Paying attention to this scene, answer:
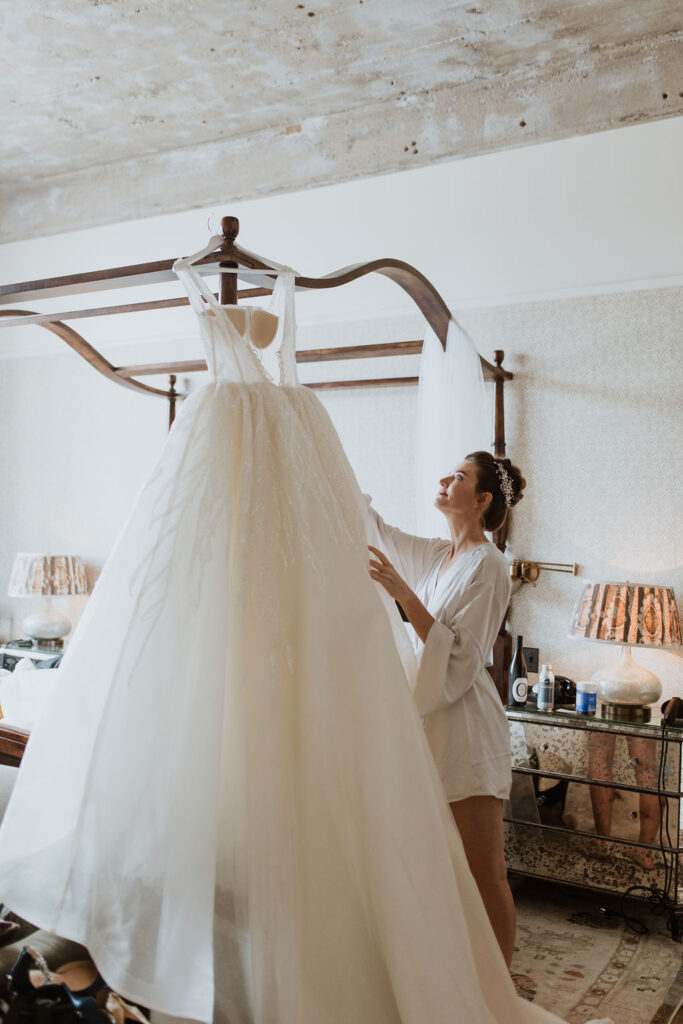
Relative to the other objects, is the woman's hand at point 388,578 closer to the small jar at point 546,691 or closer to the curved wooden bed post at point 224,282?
the curved wooden bed post at point 224,282

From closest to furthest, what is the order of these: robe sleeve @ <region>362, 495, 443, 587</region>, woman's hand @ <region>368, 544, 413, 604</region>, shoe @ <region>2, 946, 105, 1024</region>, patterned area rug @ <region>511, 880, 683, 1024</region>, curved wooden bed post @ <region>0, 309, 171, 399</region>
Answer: shoe @ <region>2, 946, 105, 1024</region>
woman's hand @ <region>368, 544, 413, 604</region>
patterned area rug @ <region>511, 880, 683, 1024</region>
robe sleeve @ <region>362, 495, 443, 587</region>
curved wooden bed post @ <region>0, 309, 171, 399</region>

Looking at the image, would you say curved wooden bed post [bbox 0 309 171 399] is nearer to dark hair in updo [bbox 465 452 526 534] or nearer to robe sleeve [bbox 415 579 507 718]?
dark hair in updo [bbox 465 452 526 534]

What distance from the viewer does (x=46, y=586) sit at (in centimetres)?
435

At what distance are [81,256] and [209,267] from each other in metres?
3.34

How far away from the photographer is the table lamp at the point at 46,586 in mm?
4336

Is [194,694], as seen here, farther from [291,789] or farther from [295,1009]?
[295,1009]

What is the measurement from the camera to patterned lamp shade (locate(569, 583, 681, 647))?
301 cm

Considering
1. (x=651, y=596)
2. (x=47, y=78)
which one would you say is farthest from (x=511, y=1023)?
(x=47, y=78)

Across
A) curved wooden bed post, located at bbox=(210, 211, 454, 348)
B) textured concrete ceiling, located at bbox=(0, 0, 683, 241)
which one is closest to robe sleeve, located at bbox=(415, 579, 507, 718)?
curved wooden bed post, located at bbox=(210, 211, 454, 348)

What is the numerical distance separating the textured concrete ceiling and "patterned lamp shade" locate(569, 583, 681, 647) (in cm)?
191

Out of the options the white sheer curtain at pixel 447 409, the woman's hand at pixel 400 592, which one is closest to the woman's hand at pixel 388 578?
the woman's hand at pixel 400 592

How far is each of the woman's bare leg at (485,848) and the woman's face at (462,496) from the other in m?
0.76

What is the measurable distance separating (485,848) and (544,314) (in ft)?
7.43

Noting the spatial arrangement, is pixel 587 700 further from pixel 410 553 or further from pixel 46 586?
pixel 46 586
